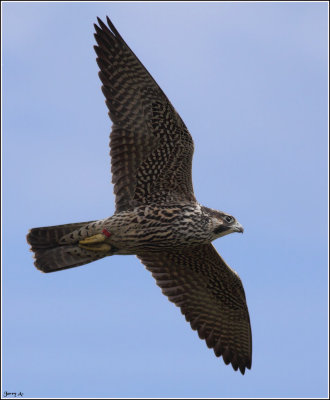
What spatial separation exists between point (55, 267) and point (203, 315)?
11.3 ft

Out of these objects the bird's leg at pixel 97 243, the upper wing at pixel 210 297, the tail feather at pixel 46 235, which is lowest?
the upper wing at pixel 210 297

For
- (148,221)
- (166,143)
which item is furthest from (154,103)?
(148,221)

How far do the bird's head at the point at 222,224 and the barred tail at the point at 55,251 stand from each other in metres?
2.05

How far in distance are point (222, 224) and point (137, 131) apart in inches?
86.3

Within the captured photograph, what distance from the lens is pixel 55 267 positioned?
1491cm

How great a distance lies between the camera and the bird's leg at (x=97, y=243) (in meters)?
14.6

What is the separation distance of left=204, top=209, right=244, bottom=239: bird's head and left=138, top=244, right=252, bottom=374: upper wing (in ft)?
4.16

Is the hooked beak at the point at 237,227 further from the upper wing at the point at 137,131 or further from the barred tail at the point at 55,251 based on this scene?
the barred tail at the point at 55,251

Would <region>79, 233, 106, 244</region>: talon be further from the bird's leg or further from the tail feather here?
the tail feather

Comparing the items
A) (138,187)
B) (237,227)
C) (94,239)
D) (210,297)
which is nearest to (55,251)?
(94,239)

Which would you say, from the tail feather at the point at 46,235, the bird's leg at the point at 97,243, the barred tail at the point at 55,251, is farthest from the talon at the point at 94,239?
the tail feather at the point at 46,235

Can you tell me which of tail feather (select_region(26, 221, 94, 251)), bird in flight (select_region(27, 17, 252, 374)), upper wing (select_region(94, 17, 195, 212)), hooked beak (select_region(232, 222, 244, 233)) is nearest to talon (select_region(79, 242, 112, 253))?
bird in flight (select_region(27, 17, 252, 374))

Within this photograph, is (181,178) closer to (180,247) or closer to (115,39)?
(180,247)

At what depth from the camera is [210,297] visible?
16734 millimetres
